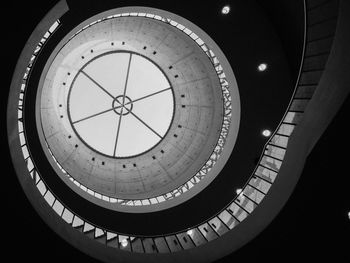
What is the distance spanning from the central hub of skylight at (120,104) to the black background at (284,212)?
38.2 feet

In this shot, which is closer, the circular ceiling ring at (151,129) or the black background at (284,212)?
the black background at (284,212)

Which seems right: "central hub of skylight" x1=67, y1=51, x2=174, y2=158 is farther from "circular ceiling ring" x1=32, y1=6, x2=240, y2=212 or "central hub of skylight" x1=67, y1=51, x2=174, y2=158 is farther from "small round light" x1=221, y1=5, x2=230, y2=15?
"small round light" x1=221, y1=5, x2=230, y2=15

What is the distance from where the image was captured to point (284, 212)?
28.5 feet

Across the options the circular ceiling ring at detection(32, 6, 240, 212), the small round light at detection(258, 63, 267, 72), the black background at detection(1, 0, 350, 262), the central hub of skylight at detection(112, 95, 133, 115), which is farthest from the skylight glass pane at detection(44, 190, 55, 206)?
the central hub of skylight at detection(112, 95, 133, 115)

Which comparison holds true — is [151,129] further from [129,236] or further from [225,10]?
[129,236]

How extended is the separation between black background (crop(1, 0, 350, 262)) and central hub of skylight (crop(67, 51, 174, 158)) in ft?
38.2

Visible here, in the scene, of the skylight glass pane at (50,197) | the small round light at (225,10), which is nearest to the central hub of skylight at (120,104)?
the small round light at (225,10)

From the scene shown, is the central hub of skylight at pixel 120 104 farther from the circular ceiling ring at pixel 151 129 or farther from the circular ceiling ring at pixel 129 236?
the circular ceiling ring at pixel 129 236

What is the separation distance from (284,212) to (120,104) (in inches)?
650

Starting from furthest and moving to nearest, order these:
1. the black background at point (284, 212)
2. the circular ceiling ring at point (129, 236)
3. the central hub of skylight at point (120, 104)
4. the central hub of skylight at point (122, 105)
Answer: the central hub of skylight at point (122, 105), the central hub of skylight at point (120, 104), the circular ceiling ring at point (129, 236), the black background at point (284, 212)

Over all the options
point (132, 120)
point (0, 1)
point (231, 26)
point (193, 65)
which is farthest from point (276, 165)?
point (132, 120)

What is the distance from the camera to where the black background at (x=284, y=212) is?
25.5 ft

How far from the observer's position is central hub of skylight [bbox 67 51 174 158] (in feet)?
68.4

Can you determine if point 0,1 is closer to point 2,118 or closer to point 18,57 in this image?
point 18,57
